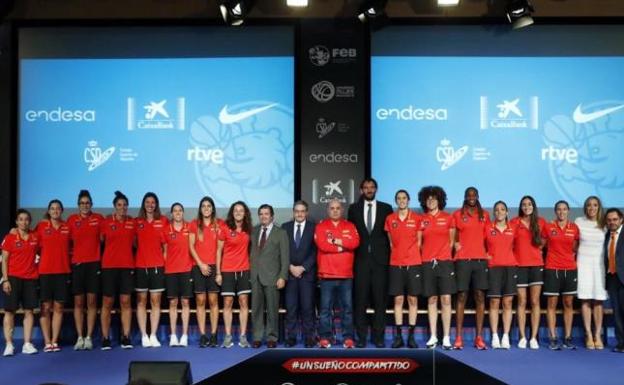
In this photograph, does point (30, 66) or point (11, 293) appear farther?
point (30, 66)

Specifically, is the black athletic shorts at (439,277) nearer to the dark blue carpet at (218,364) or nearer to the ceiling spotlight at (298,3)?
the dark blue carpet at (218,364)

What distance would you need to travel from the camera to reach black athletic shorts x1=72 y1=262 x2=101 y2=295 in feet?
25.2

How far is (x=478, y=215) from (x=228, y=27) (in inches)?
153

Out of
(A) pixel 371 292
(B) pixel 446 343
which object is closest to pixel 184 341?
(A) pixel 371 292

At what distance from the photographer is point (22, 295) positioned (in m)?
7.50

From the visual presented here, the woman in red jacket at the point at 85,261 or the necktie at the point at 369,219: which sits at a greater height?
the necktie at the point at 369,219

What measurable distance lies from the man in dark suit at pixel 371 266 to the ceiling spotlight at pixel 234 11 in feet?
8.41

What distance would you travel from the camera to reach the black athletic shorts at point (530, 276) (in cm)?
766

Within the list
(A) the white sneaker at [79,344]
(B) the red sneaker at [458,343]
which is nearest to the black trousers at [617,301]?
(B) the red sneaker at [458,343]

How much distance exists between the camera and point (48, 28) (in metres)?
8.77

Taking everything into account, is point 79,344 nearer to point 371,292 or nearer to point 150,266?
point 150,266

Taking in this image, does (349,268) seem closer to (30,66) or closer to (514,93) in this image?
(514,93)

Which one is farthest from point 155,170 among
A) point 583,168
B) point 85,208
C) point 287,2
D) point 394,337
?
point 583,168

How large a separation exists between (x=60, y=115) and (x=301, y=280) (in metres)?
3.75
